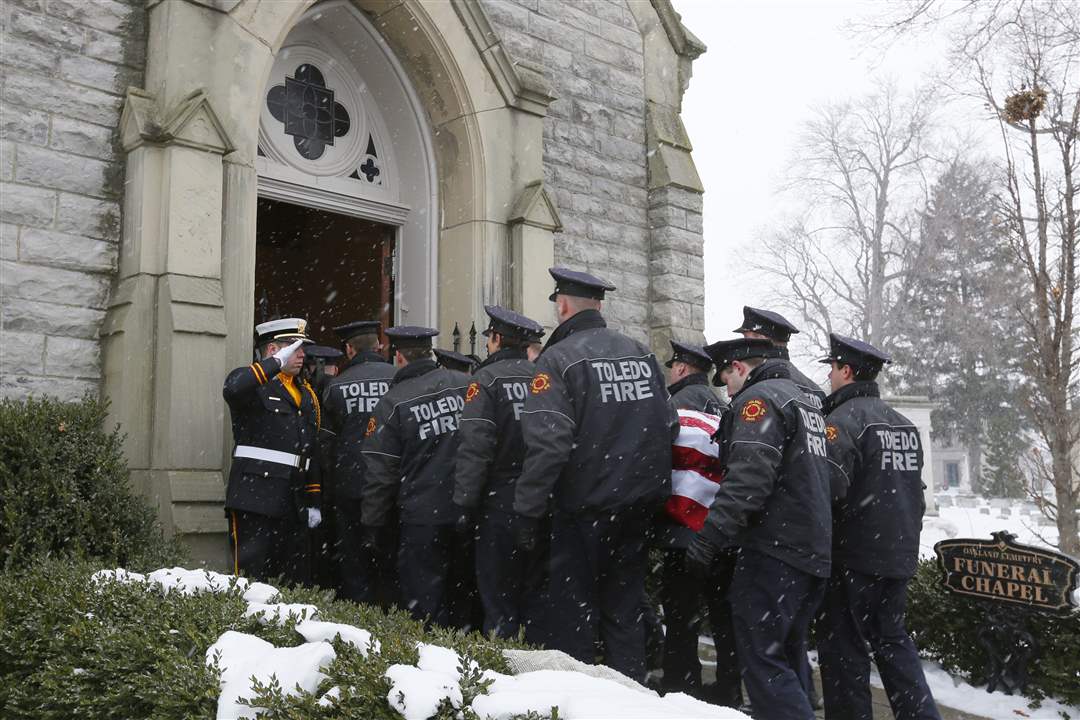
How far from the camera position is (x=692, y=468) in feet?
17.0

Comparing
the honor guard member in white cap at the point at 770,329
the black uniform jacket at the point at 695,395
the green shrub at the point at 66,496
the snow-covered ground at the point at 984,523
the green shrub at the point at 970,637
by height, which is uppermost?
the honor guard member in white cap at the point at 770,329

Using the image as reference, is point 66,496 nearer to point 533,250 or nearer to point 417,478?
point 417,478

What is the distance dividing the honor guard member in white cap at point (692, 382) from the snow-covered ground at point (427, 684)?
335 cm

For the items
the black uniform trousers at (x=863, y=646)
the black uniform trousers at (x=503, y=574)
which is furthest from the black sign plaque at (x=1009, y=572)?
the black uniform trousers at (x=503, y=574)

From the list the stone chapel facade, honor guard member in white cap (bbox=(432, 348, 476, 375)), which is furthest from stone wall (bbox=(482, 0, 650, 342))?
honor guard member in white cap (bbox=(432, 348, 476, 375))

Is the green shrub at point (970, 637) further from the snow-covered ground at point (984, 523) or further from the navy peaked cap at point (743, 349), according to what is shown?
the snow-covered ground at point (984, 523)

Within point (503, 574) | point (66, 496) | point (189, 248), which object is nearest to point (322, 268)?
point (189, 248)

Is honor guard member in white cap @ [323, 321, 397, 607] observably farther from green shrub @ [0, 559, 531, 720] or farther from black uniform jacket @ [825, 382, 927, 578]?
black uniform jacket @ [825, 382, 927, 578]

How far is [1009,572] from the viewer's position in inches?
239

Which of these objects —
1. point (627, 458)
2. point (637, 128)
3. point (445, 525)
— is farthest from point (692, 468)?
point (637, 128)

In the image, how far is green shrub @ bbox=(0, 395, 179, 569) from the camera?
4.62 m

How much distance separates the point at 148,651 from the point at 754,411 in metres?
2.83

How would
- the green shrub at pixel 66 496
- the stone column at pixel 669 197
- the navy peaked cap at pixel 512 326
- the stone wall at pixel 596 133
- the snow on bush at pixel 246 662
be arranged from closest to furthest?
the snow on bush at pixel 246 662 < the green shrub at pixel 66 496 < the navy peaked cap at pixel 512 326 < the stone wall at pixel 596 133 < the stone column at pixel 669 197

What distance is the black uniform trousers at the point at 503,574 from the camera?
5.52 meters
